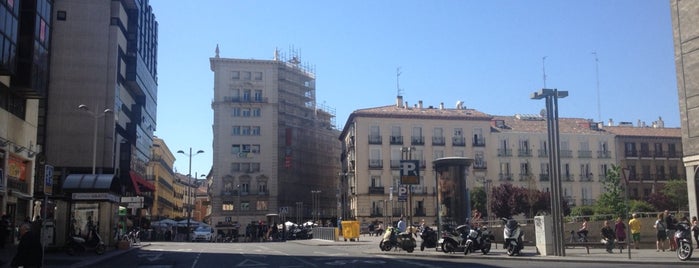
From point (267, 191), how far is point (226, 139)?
9.70 meters

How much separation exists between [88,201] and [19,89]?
26.7ft

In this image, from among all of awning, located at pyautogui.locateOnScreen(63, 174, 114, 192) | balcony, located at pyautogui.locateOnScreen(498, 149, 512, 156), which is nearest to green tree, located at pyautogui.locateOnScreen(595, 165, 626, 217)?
balcony, located at pyautogui.locateOnScreen(498, 149, 512, 156)

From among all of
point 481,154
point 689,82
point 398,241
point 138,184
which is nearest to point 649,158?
point 481,154

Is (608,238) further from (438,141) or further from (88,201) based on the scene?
(438,141)

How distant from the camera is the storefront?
29.8 m

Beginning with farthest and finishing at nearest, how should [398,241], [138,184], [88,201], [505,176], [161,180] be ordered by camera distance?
[161,180] → [505,176] → [138,184] → [88,201] → [398,241]

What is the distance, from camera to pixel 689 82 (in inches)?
1292

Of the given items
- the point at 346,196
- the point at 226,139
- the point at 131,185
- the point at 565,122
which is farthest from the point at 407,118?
the point at 131,185

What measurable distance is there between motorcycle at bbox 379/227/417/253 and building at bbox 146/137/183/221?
75953 millimetres

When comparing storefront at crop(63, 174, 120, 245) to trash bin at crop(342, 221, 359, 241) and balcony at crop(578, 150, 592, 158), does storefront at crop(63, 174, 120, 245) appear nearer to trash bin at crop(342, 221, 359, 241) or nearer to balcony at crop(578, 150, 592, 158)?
trash bin at crop(342, 221, 359, 241)

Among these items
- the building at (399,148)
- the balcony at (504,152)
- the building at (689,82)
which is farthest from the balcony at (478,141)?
the building at (689,82)

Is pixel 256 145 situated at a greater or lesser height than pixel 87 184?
greater

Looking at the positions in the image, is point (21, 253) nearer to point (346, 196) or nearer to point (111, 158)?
point (111, 158)

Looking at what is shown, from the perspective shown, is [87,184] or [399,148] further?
[399,148]
